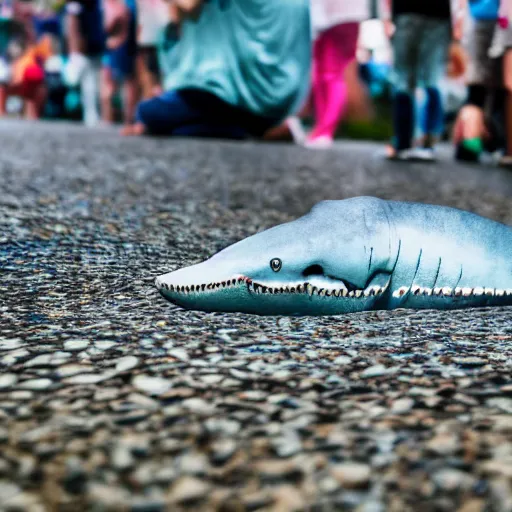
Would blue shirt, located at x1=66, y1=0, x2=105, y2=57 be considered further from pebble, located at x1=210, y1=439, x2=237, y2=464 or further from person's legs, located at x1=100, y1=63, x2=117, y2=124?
pebble, located at x1=210, y1=439, x2=237, y2=464

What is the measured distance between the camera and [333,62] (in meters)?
6.92

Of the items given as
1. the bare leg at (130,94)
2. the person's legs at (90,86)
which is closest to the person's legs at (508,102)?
the bare leg at (130,94)

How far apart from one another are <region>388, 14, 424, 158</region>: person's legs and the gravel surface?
3.49 m

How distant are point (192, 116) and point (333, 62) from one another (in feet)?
4.06

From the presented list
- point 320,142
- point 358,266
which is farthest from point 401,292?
point 320,142

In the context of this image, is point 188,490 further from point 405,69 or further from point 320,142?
point 320,142

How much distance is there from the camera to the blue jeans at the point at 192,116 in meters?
6.88

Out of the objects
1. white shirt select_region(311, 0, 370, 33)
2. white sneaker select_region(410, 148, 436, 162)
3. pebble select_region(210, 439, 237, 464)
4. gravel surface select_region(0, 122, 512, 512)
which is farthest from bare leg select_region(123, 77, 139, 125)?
pebble select_region(210, 439, 237, 464)

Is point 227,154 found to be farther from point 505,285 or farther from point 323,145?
point 505,285

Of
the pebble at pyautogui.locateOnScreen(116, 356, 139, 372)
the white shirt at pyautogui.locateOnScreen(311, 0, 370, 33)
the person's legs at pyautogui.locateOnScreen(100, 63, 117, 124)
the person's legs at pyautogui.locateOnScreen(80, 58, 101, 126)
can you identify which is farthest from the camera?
the person's legs at pyautogui.locateOnScreen(100, 63, 117, 124)

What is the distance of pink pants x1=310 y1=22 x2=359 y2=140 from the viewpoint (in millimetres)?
6895

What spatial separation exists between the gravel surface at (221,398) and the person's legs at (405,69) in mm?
3490

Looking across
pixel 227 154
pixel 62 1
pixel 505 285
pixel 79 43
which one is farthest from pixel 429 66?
pixel 62 1

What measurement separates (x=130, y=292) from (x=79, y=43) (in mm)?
7660
